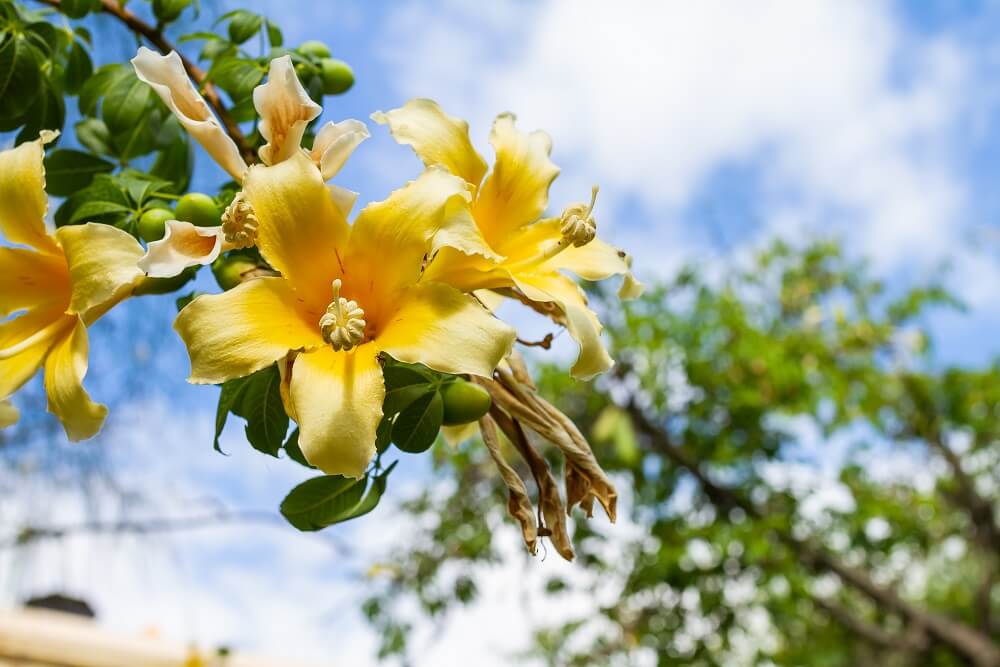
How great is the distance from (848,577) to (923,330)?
121cm

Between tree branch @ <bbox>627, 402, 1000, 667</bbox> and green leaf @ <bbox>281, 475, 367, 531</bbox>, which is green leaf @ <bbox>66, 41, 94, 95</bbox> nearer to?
green leaf @ <bbox>281, 475, 367, 531</bbox>

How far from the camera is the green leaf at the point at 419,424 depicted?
49 cm

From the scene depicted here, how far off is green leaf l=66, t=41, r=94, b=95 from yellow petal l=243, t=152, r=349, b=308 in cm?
40

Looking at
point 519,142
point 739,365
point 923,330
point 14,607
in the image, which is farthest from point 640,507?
point 519,142

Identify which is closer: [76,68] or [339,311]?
[339,311]

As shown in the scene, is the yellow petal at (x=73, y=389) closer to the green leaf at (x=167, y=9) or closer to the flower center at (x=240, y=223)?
the flower center at (x=240, y=223)

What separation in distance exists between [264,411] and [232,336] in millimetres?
65

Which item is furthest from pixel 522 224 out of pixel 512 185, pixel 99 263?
pixel 99 263

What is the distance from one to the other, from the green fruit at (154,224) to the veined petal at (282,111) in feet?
0.27

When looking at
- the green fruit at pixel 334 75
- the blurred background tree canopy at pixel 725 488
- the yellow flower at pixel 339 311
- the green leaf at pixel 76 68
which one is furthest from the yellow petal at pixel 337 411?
the blurred background tree canopy at pixel 725 488

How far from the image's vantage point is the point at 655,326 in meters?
3.72

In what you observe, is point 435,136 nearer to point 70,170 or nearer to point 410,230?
point 410,230

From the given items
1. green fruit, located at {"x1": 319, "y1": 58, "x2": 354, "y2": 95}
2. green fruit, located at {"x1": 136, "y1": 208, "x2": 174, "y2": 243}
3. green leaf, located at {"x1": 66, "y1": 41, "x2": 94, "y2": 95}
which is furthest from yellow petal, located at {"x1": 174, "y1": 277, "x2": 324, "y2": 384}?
green leaf, located at {"x1": 66, "y1": 41, "x2": 94, "y2": 95}

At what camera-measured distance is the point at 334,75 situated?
26.7 inches
